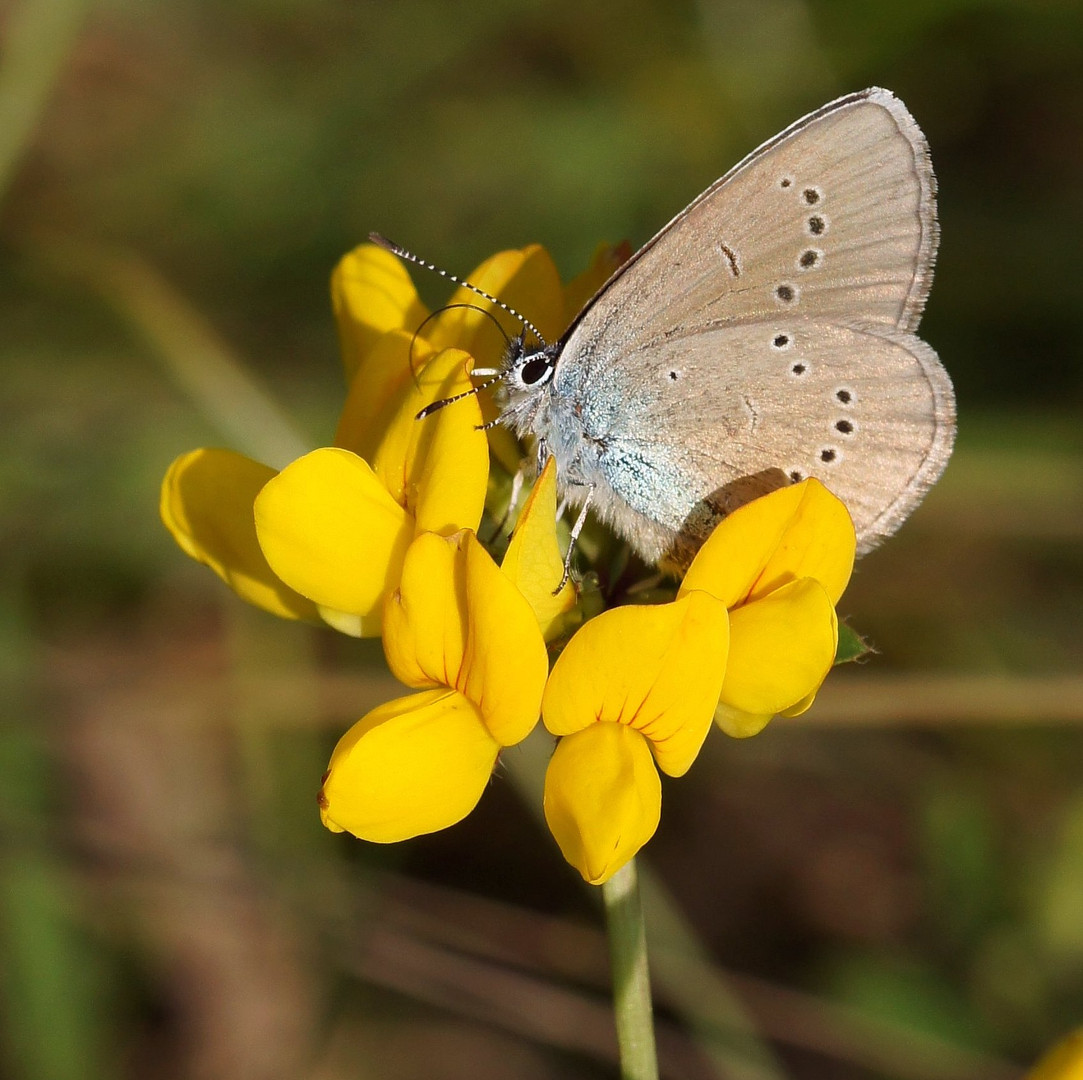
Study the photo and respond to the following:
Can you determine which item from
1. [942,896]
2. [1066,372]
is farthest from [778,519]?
[1066,372]

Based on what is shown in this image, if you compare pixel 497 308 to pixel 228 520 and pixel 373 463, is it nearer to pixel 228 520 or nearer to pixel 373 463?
pixel 373 463

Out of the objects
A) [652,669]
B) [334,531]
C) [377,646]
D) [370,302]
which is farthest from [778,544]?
[377,646]

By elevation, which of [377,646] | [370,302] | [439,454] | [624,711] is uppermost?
[370,302]

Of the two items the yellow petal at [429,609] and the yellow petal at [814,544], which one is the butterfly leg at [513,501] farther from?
the yellow petal at [814,544]

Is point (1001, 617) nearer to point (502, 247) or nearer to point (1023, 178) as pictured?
point (1023, 178)

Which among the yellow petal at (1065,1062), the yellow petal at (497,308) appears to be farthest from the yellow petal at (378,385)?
the yellow petal at (1065,1062)
